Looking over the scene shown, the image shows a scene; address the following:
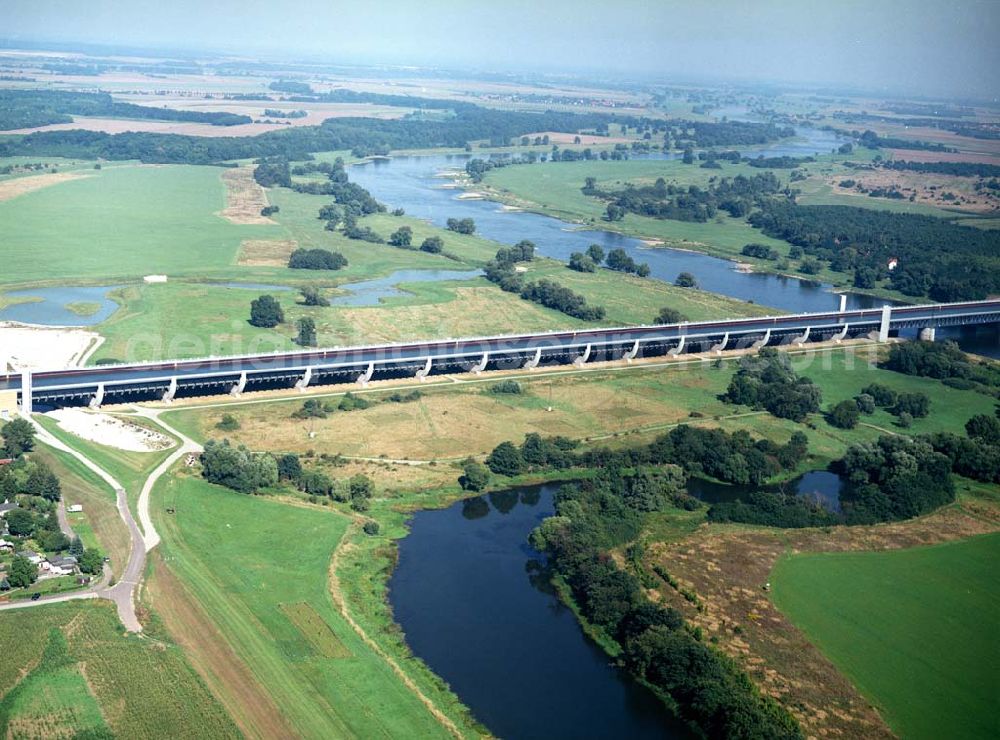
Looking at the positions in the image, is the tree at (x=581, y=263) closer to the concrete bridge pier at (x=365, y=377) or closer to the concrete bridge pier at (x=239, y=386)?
the concrete bridge pier at (x=365, y=377)

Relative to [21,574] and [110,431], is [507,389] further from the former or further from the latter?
[21,574]

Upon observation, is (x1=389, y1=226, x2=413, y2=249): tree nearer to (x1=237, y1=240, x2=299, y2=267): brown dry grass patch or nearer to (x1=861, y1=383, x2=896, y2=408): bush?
(x1=237, y1=240, x2=299, y2=267): brown dry grass patch

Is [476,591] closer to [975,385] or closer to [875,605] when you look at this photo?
[875,605]

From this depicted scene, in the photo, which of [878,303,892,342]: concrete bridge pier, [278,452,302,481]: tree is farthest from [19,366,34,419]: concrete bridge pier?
[878,303,892,342]: concrete bridge pier

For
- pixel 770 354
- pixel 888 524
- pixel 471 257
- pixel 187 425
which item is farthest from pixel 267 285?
pixel 888 524

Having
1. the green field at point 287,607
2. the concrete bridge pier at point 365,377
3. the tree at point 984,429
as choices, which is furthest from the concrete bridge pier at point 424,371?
the tree at point 984,429

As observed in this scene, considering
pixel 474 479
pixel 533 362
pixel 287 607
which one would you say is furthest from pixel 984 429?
pixel 287 607

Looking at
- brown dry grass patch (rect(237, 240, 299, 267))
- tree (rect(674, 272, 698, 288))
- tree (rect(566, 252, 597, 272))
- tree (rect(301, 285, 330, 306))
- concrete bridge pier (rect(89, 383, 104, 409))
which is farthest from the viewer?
tree (rect(566, 252, 597, 272))

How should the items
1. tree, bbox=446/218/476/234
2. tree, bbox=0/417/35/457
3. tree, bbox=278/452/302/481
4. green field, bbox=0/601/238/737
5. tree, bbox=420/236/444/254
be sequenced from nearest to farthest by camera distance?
green field, bbox=0/601/238/737
tree, bbox=0/417/35/457
tree, bbox=278/452/302/481
tree, bbox=420/236/444/254
tree, bbox=446/218/476/234
